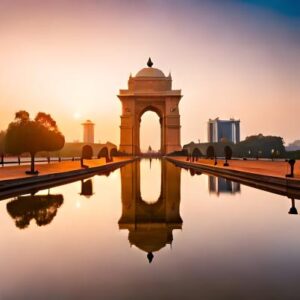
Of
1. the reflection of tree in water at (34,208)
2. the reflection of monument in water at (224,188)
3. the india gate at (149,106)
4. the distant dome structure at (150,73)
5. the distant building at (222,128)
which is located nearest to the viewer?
the reflection of tree in water at (34,208)

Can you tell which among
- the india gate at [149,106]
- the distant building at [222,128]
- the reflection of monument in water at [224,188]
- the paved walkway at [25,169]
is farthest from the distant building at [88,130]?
the reflection of monument in water at [224,188]

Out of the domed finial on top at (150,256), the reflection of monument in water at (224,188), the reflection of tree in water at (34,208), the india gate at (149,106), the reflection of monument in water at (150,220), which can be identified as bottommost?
the domed finial on top at (150,256)

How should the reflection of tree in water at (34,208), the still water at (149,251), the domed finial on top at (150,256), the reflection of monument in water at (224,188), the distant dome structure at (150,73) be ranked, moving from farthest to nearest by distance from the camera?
the distant dome structure at (150,73), the reflection of monument in water at (224,188), the reflection of tree in water at (34,208), the domed finial on top at (150,256), the still water at (149,251)

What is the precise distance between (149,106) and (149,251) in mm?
58727

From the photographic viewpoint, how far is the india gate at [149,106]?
60344 millimetres

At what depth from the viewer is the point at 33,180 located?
1400cm

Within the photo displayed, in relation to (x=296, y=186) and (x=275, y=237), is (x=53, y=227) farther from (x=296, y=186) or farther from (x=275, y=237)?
(x=296, y=186)

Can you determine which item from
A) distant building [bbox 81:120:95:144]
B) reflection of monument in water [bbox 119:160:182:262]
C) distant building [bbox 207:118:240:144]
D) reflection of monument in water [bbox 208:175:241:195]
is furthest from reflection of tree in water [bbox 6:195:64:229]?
distant building [bbox 81:120:95:144]

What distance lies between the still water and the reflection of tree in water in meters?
0.02

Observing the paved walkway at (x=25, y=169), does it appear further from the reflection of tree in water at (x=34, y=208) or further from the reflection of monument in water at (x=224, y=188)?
the reflection of monument in water at (x=224, y=188)

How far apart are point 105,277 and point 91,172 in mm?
18503

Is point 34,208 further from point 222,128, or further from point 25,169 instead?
point 222,128

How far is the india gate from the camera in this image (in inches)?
2376

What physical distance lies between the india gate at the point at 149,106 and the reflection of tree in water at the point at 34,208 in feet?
166
